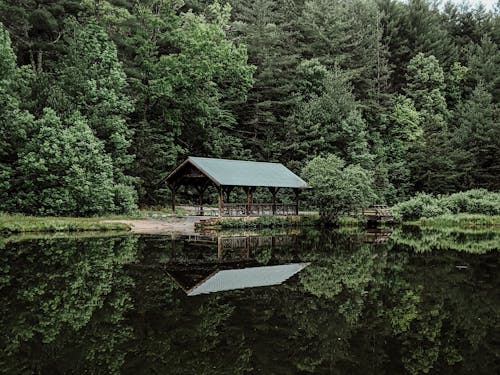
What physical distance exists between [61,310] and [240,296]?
11.5 ft

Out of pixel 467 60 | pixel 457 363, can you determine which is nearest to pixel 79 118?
pixel 457 363

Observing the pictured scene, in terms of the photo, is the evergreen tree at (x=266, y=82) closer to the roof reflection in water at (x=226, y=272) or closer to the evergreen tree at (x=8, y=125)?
the evergreen tree at (x=8, y=125)

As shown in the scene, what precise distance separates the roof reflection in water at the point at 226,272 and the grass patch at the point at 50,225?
813 cm

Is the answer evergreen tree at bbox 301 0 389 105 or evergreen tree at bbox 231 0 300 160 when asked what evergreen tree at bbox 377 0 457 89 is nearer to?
evergreen tree at bbox 301 0 389 105

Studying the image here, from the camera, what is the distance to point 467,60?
57000 mm

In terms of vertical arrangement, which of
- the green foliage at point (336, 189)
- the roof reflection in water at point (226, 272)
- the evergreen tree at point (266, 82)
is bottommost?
the roof reflection in water at point (226, 272)

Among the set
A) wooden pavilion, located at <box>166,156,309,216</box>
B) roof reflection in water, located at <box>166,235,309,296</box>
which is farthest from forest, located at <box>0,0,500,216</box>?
roof reflection in water, located at <box>166,235,309,296</box>

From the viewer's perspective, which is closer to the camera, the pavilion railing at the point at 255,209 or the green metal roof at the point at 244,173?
the green metal roof at the point at 244,173

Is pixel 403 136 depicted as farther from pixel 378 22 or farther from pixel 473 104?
pixel 378 22

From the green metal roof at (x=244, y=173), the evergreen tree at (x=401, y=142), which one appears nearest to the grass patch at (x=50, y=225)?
the green metal roof at (x=244, y=173)

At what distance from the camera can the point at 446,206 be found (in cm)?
3544

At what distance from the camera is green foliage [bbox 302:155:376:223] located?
30391 millimetres

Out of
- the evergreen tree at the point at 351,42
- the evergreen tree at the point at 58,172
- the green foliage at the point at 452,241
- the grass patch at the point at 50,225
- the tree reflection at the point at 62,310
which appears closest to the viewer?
the tree reflection at the point at 62,310

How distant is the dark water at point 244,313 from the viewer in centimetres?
631
